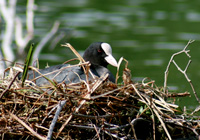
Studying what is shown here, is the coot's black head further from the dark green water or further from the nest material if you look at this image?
the dark green water

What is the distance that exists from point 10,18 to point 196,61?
620 centimetres

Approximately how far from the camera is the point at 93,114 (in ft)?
11.3

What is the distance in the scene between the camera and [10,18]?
534cm

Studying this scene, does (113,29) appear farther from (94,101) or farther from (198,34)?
(94,101)

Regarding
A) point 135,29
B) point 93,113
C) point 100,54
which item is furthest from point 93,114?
point 135,29

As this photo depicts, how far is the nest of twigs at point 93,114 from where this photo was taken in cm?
329

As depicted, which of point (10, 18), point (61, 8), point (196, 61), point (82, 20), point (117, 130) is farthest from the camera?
point (61, 8)

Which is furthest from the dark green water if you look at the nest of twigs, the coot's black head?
the nest of twigs

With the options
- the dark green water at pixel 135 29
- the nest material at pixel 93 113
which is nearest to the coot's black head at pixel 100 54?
the nest material at pixel 93 113

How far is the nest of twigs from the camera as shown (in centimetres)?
329

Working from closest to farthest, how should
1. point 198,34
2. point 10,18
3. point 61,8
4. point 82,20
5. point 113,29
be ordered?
point 10,18
point 198,34
point 113,29
point 82,20
point 61,8

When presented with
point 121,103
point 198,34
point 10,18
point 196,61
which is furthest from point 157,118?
point 198,34

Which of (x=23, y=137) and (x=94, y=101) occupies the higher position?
(x=94, y=101)

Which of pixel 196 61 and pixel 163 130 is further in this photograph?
pixel 196 61
